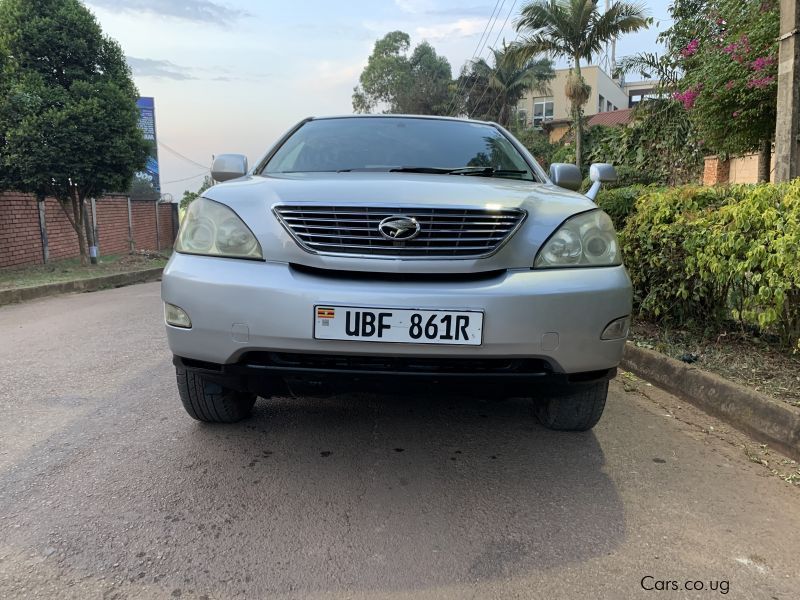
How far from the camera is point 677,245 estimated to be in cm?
426

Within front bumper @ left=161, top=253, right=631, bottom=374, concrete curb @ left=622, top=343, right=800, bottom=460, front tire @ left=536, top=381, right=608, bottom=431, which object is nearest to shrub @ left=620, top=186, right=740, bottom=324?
concrete curb @ left=622, top=343, right=800, bottom=460

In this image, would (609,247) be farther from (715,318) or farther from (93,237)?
(93,237)

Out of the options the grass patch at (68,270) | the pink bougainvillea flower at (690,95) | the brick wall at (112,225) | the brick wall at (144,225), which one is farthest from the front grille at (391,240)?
the brick wall at (144,225)

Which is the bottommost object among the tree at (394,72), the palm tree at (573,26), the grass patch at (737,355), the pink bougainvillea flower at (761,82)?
the grass patch at (737,355)

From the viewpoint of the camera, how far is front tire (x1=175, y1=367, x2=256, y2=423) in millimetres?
2645

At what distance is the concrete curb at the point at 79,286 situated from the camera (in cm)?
807

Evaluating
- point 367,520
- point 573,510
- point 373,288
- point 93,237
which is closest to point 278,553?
point 367,520

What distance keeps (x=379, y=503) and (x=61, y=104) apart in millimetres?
11608

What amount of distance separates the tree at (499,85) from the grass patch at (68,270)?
2315cm

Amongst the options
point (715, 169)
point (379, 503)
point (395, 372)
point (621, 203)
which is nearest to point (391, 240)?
point (395, 372)

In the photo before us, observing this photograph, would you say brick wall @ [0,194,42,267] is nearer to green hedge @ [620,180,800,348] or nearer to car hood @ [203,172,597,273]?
car hood @ [203,172,597,273]

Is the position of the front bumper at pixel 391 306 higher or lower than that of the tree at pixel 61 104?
lower

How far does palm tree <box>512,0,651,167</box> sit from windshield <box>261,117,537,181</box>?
15.0 meters

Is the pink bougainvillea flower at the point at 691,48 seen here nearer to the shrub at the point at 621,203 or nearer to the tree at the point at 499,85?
the shrub at the point at 621,203
